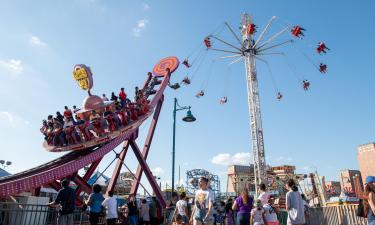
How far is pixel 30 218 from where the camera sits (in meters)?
9.77

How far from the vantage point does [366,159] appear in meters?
→ 60.8

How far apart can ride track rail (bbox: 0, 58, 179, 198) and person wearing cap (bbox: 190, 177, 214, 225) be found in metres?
7.69

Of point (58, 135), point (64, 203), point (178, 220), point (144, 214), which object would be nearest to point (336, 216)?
point (178, 220)

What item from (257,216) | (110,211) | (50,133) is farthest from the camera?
(50,133)

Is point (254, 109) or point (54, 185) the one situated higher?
point (254, 109)

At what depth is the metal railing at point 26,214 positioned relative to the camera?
9219 mm

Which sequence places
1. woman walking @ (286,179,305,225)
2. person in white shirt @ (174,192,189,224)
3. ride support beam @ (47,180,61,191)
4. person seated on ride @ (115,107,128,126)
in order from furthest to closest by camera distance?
person seated on ride @ (115,107,128,126), ride support beam @ (47,180,61,191), person in white shirt @ (174,192,189,224), woman walking @ (286,179,305,225)

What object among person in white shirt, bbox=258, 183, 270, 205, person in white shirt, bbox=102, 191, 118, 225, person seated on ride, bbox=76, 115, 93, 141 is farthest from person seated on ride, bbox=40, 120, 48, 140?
person in white shirt, bbox=258, 183, 270, 205

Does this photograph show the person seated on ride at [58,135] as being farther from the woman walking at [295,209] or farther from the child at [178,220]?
→ the woman walking at [295,209]

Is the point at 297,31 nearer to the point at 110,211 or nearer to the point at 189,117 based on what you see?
the point at 189,117

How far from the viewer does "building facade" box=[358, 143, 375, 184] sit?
5941 cm

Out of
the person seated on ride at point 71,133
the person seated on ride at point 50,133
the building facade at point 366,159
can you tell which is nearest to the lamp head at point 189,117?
the person seated on ride at point 71,133

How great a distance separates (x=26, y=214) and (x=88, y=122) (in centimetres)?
742

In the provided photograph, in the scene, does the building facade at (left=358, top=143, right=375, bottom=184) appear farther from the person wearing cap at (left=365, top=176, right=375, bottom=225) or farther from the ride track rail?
the person wearing cap at (left=365, top=176, right=375, bottom=225)
